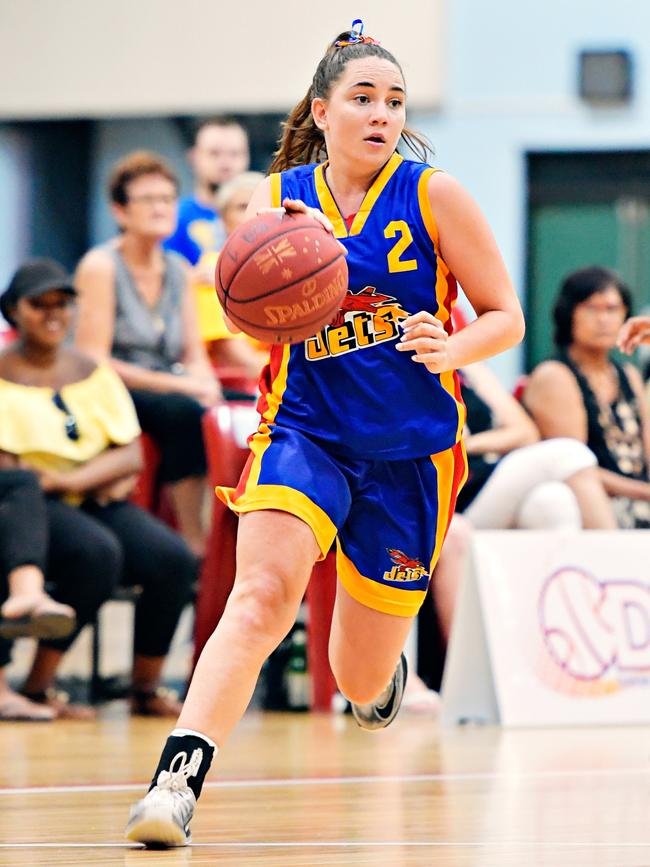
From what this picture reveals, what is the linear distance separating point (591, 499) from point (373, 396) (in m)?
3.17

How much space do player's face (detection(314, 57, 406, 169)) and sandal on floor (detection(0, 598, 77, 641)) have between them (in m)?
2.44

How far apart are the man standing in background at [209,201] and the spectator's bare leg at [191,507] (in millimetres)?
1411

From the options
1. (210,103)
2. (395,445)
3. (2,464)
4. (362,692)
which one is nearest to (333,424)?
(395,445)

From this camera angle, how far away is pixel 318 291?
290cm

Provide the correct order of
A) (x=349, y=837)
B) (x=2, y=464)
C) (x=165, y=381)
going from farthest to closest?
(x=165, y=381) → (x=2, y=464) → (x=349, y=837)

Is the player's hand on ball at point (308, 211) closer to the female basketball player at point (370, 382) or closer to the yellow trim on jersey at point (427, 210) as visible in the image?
the female basketball player at point (370, 382)

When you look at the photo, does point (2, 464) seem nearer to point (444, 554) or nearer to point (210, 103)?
point (444, 554)

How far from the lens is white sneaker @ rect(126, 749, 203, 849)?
2666mm

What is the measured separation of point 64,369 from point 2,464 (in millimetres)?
438

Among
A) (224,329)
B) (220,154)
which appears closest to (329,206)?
(224,329)

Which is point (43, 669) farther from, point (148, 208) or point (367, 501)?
point (367, 501)

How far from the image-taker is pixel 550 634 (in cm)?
550

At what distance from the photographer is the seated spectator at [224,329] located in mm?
6598

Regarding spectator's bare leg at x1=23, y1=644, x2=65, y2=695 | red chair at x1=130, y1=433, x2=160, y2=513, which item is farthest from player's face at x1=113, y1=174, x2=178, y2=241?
spectator's bare leg at x1=23, y1=644, x2=65, y2=695
